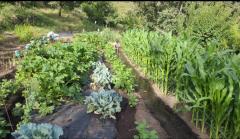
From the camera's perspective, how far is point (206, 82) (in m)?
5.57

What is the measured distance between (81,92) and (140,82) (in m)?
2.50

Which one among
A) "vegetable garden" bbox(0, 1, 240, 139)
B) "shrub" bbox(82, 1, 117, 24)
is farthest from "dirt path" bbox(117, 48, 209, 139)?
"shrub" bbox(82, 1, 117, 24)

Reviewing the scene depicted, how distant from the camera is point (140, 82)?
9461 mm

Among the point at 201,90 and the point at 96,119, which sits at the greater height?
the point at 201,90

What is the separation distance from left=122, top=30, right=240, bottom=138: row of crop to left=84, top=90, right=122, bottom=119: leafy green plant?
1.20 m

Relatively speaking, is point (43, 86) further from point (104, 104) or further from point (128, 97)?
point (128, 97)

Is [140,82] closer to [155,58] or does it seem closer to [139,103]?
[155,58]

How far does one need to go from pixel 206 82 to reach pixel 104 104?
1751mm

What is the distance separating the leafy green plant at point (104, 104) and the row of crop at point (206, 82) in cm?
120

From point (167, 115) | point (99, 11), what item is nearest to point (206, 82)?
point (167, 115)

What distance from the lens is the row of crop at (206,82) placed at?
5207 millimetres

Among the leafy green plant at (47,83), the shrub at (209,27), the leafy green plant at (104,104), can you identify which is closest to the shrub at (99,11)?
the shrub at (209,27)

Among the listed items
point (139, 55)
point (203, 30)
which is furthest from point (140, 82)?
point (203, 30)

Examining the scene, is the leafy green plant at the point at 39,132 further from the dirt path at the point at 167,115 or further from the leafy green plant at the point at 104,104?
the dirt path at the point at 167,115
